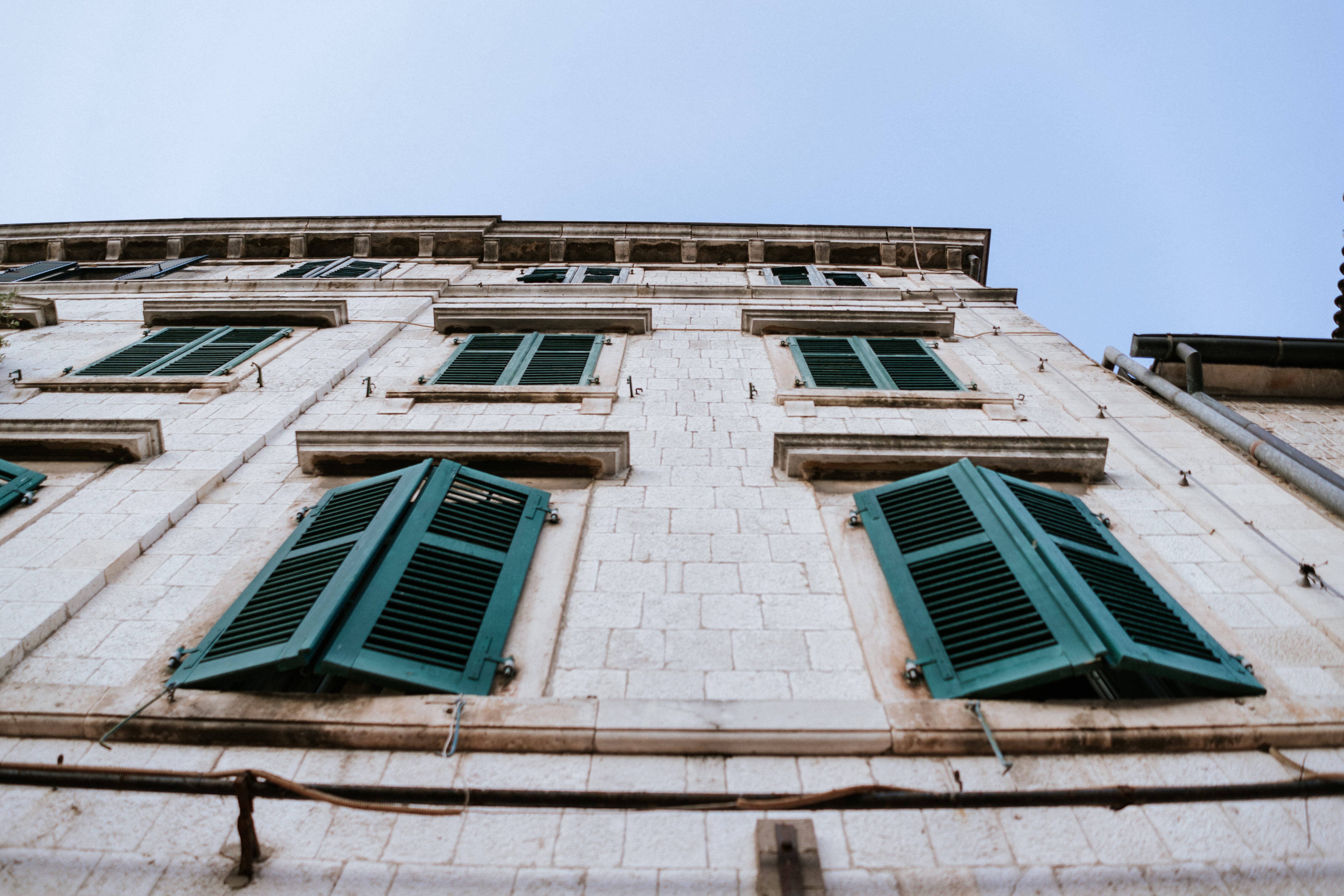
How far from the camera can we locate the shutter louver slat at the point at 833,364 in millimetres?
9086

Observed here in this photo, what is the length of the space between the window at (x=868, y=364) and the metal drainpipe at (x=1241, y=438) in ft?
7.33

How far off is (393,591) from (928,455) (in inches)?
182

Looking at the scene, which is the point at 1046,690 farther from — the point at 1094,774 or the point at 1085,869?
the point at 1085,869

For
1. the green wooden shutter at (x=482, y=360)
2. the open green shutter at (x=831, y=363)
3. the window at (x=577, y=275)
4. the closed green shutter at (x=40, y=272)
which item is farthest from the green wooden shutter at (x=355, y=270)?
the open green shutter at (x=831, y=363)

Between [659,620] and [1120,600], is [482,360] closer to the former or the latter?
[659,620]

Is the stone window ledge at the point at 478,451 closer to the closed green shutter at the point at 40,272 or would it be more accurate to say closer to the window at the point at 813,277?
the window at the point at 813,277

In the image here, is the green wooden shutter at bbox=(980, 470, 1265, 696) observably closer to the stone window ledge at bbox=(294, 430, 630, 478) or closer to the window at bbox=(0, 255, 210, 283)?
the stone window ledge at bbox=(294, 430, 630, 478)

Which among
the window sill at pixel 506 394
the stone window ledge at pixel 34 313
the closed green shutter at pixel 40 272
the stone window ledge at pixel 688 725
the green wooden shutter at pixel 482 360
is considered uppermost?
the closed green shutter at pixel 40 272

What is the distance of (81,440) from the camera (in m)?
7.07

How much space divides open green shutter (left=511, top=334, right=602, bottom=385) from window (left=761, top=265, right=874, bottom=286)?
541 cm

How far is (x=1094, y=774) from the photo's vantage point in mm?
3924

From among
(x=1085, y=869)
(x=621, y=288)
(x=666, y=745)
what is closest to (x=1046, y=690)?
(x=1085, y=869)

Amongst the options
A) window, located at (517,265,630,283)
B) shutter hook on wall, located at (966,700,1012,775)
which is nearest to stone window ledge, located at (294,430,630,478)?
shutter hook on wall, located at (966,700,1012,775)

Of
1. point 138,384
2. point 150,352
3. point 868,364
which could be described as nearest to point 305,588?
point 138,384
